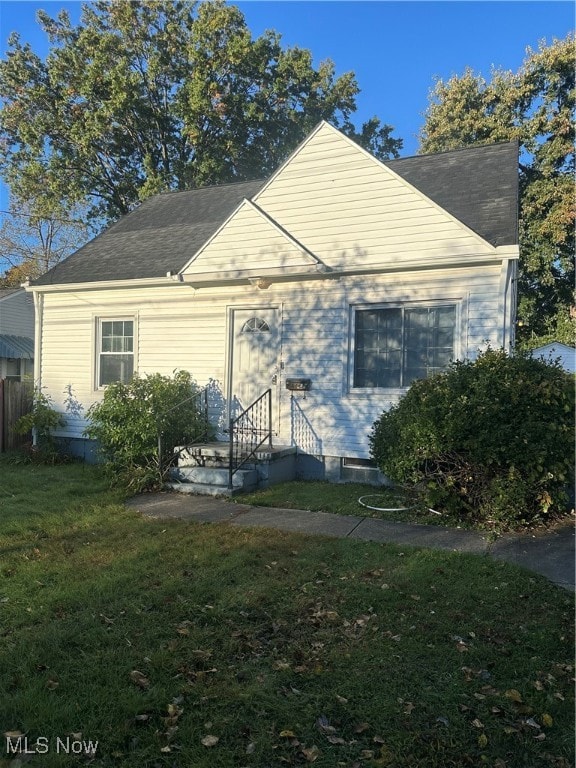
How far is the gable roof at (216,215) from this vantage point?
866 centimetres

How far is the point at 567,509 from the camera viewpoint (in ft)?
21.2

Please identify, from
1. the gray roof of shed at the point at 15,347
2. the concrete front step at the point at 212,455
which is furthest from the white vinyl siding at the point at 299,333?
the gray roof of shed at the point at 15,347

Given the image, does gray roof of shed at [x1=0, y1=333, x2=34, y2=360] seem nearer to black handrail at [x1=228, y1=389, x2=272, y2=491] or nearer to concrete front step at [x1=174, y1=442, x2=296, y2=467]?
black handrail at [x1=228, y1=389, x2=272, y2=491]

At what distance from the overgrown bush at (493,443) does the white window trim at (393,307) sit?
54.8 inches

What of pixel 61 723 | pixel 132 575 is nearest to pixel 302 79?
pixel 132 575

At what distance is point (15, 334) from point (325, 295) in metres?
19.2

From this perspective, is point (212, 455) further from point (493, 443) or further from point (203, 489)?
point (493, 443)

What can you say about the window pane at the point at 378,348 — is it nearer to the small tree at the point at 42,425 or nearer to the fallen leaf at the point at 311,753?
the small tree at the point at 42,425

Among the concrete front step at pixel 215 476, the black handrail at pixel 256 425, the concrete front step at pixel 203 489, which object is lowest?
the concrete front step at pixel 203 489

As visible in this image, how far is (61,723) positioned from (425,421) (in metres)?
4.76

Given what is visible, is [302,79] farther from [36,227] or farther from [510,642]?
[510,642]

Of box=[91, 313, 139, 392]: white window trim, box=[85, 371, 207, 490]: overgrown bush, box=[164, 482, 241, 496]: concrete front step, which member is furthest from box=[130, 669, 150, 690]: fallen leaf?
box=[91, 313, 139, 392]: white window trim

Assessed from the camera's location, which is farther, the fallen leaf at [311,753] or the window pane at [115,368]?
the window pane at [115,368]

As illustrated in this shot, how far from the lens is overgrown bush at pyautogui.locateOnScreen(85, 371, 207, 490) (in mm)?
8211
